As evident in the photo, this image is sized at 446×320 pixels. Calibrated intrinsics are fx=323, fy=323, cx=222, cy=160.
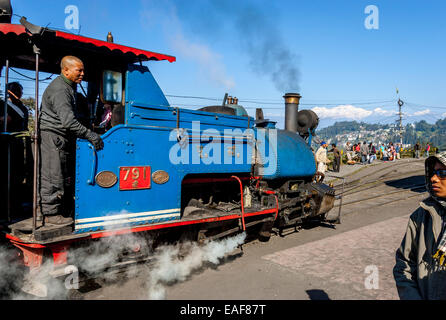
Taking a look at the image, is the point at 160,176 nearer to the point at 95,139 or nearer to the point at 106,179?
the point at 106,179

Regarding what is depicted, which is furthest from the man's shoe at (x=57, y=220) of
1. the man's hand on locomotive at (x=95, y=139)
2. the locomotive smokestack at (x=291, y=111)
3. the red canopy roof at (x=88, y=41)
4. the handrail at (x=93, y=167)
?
the locomotive smokestack at (x=291, y=111)

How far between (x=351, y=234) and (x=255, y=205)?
2.59 meters

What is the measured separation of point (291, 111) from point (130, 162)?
5043mm

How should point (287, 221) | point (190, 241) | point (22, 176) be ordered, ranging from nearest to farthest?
point (22, 176) → point (190, 241) → point (287, 221)

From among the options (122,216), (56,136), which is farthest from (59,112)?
(122,216)

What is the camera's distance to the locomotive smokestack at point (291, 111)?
26.8 feet

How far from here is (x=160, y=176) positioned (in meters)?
4.63

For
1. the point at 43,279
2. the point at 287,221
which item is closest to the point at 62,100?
the point at 43,279

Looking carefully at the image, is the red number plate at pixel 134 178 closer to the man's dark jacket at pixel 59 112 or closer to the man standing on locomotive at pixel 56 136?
the man standing on locomotive at pixel 56 136

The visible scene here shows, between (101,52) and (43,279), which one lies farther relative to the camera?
(101,52)

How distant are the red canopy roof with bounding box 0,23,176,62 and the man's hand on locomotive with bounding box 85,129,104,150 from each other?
1.08 m
